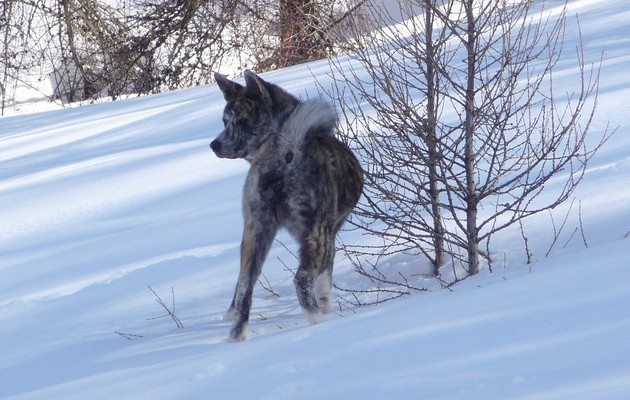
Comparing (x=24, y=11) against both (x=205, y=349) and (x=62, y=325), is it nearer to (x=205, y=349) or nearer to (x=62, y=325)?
(x=62, y=325)

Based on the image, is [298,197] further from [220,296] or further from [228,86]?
[220,296]

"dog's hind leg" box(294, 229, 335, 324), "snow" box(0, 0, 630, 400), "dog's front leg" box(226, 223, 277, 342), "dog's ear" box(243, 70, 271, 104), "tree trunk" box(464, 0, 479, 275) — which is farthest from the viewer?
"dog's ear" box(243, 70, 271, 104)

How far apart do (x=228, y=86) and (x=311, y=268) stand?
136 centimetres

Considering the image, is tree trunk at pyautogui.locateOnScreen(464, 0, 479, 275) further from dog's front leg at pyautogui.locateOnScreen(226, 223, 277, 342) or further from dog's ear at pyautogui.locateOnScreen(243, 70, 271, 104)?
dog's front leg at pyautogui.locateOnScreen(226, 223, 277, 342)

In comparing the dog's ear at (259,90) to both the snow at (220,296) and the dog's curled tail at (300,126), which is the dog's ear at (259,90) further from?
the snow at (220,296)

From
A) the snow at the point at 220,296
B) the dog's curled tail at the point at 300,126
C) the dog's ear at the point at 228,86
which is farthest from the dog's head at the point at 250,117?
the snow at the point at 220,296

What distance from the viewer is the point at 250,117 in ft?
19.3

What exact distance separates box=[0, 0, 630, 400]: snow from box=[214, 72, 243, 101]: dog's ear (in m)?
1.40

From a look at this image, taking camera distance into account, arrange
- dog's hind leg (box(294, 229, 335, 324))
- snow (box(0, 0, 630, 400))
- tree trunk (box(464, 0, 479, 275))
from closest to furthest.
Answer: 1. snow (box(0, 0, 630, 400))
2. dog's hind leg (box(294, 229, 335, 324))
3. tree trunk (box(464, 0, 479, 275))

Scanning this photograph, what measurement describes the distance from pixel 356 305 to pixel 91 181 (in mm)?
4708

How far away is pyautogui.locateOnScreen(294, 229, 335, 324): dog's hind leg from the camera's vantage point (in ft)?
17.0

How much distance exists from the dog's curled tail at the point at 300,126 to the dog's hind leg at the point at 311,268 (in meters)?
0.47

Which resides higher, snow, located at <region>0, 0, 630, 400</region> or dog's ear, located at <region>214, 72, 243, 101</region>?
dog's ear, located at <region>214, 72, 243, 101</region>

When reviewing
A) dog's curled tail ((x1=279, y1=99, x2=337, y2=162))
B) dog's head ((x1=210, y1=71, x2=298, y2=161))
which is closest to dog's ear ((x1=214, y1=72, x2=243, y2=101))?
dog's head ((x1=210, y1=71, x2=298, y2=161))
